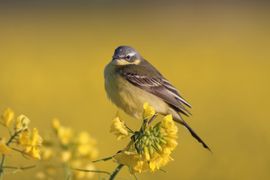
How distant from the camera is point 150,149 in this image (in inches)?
126

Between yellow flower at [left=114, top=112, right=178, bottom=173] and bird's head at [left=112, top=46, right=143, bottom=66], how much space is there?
233 cm

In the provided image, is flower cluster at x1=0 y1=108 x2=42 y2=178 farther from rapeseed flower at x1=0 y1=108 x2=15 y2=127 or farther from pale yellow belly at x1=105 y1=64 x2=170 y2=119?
pale yellow belly at x1=105 y1=64 x2=170 y2=119

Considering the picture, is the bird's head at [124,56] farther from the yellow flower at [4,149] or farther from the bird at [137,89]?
the yellow flower at [4,149]

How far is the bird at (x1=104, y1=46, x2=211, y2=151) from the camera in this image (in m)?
5.12

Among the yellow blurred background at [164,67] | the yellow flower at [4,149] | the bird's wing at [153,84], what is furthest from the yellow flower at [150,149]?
the yellow blurred background at [164,67]

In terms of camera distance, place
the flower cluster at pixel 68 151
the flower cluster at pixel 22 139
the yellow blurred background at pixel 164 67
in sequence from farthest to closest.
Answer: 1. the yellow blurred background at pixel 164 67
2. the flower cluster at pixel 68 151
3. the flower cluster at pixel 22 139

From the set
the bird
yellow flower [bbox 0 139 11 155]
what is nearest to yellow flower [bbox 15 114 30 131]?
yellow flower [bbox 0 139 11 155]

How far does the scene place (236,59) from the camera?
47.0 ft

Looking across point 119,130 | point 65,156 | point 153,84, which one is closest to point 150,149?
point 119,130

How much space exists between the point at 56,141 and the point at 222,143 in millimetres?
3926

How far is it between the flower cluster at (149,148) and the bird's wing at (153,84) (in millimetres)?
1941

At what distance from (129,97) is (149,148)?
6.43ft

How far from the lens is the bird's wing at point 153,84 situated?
17.4 feet

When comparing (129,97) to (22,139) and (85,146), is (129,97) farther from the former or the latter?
(22,139)
